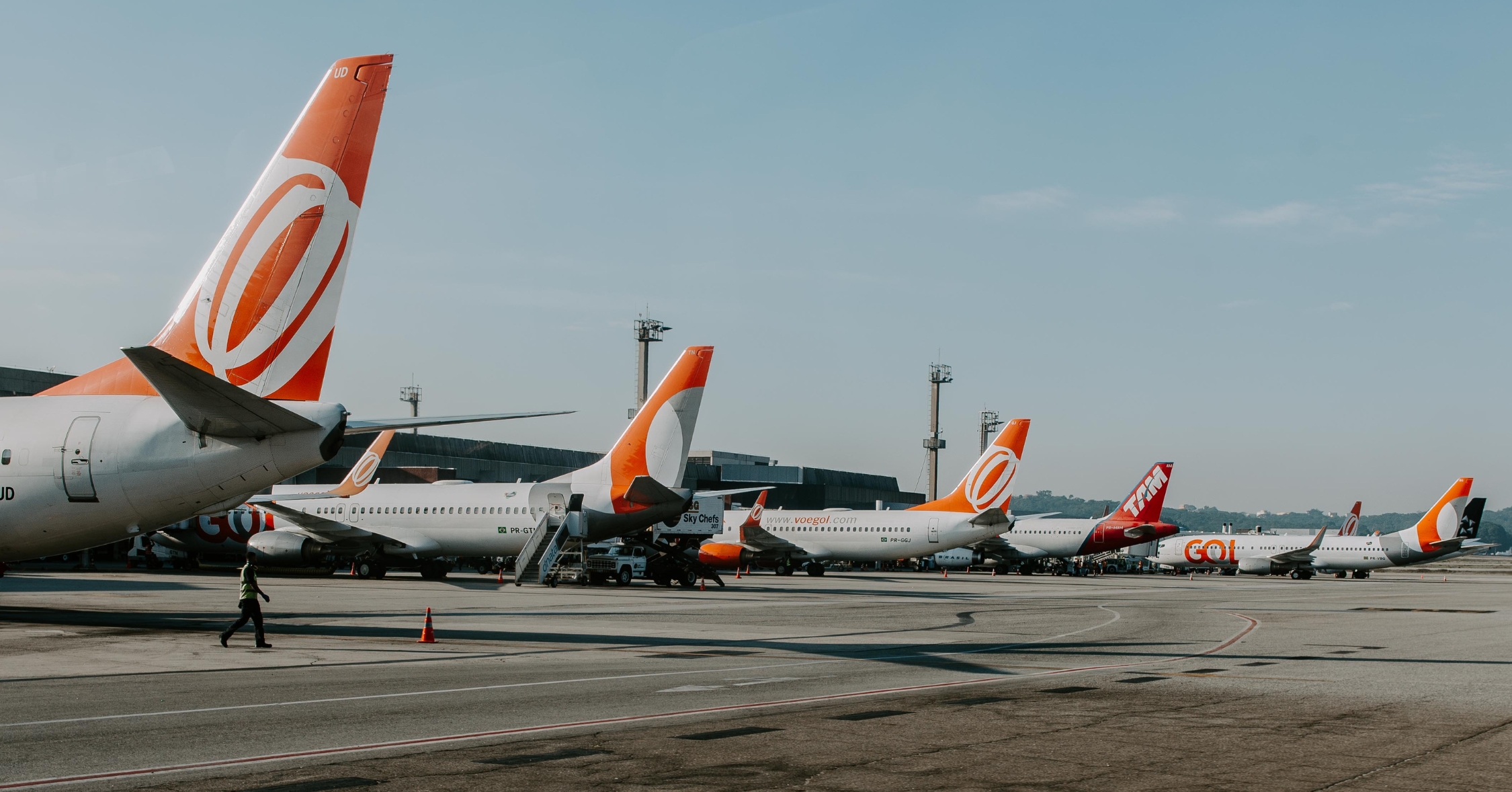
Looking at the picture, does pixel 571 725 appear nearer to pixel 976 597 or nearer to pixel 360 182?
pixel 360 182

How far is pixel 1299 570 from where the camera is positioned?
82625 millimetres

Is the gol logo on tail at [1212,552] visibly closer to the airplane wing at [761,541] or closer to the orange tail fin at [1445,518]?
the orange tail fin at [1445,518]

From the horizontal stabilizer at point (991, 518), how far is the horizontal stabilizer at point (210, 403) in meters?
42.9

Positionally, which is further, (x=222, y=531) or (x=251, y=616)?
(x=222, y=531)

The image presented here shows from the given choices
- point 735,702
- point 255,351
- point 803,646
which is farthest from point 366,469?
point 735,702

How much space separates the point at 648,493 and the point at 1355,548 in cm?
6252

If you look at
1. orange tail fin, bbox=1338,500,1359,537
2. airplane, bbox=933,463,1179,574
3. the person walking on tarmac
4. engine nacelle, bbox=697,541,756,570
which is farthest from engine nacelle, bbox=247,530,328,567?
orange tail fin, bbox=1338,500,1359,537

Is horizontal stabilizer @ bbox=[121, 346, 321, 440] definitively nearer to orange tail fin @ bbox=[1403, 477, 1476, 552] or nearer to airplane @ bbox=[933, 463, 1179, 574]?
airplane @ bbox=[933, 463, 1179, 574]

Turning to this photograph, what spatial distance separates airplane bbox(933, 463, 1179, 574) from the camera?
243ft

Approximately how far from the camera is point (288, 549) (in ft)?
148

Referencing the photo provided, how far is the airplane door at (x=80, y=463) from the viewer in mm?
18156

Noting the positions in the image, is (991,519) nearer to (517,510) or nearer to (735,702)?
(517,510)

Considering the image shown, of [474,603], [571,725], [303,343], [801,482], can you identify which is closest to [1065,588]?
[474,603]

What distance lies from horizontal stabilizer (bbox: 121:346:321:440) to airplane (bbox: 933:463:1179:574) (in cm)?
5990
